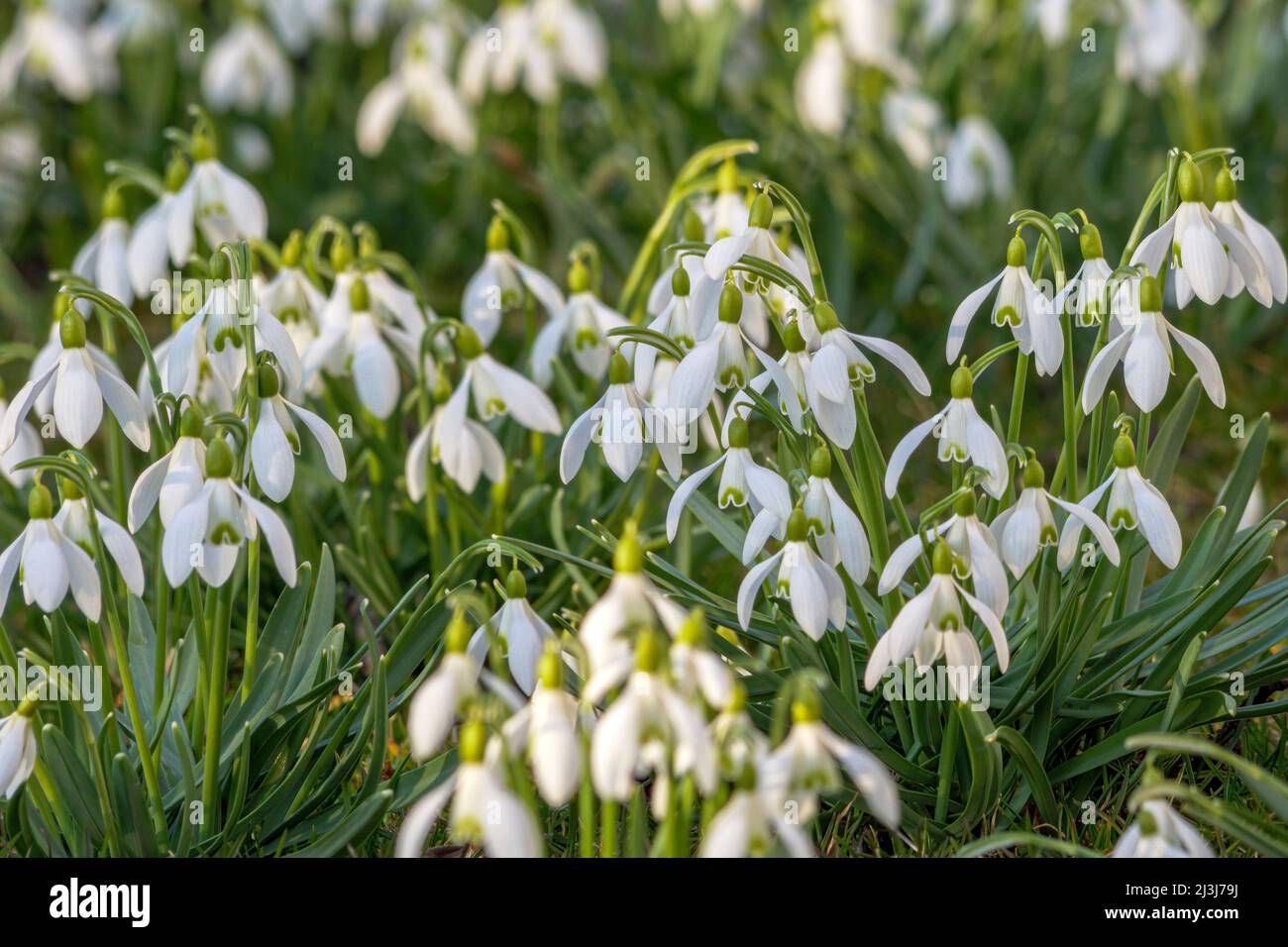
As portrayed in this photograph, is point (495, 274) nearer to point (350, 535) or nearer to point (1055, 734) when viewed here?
point (350, 535)

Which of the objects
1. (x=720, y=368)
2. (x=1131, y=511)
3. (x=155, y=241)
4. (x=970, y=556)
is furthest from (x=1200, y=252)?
(x=155, y=241)

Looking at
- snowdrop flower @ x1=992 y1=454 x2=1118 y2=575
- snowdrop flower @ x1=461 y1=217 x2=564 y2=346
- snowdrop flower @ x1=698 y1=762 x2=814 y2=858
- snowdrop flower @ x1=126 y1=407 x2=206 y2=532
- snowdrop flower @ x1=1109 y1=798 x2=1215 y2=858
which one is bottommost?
snowdrop flower @ x1=1109 y1=798 x2=1215 y2=858

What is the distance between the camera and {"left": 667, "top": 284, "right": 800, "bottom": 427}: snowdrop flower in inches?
62.4

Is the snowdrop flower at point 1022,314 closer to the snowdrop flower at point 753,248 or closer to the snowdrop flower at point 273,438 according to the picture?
the snowdrop flower at point 753,248

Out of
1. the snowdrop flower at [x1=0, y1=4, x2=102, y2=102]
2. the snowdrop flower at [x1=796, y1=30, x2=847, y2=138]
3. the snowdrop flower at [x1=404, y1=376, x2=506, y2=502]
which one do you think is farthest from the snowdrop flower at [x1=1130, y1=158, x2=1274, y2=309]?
the snowdrop flower at [x1=0, y1=4, x2=102, y2=102]

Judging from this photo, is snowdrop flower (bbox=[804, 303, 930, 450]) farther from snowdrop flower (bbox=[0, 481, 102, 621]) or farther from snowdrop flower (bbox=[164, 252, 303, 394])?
snowdrop flower (bbox=[0, 481, 102, 621])

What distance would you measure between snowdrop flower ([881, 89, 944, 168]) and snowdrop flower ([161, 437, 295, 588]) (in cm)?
206

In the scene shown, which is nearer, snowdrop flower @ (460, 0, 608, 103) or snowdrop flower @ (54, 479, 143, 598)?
snowdrop flower @ (54, 479, 143, 598)

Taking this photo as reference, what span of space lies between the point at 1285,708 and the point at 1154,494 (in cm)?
36

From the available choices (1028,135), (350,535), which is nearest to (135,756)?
(350,535)

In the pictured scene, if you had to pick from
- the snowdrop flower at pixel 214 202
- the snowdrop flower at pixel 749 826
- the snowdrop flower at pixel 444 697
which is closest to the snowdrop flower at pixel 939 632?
the snowdrop flower at pixel 749 826

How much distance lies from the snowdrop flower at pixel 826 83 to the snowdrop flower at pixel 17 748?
202 centimetres

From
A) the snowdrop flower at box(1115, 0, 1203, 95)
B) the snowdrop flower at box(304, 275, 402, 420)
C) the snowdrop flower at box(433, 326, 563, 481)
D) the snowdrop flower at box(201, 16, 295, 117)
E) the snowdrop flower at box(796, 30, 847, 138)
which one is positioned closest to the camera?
the snowdrop flower at box(433, 326, 563, 481)

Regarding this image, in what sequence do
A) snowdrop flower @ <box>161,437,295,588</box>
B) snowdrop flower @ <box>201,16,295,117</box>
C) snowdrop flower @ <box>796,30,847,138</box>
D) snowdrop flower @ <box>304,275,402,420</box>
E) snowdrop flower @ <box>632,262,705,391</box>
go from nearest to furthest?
snowdrop flower @ <box>161,437,295,588</box>
snowdrop flower @ <box>632,262,705,391</box>
snowdrop flower @ <box>304,275,402,420</box>
snowdrop flower @ <box>796,30,847,138</box>
snowdrop flower @ <box>201,16,295,117</box>
